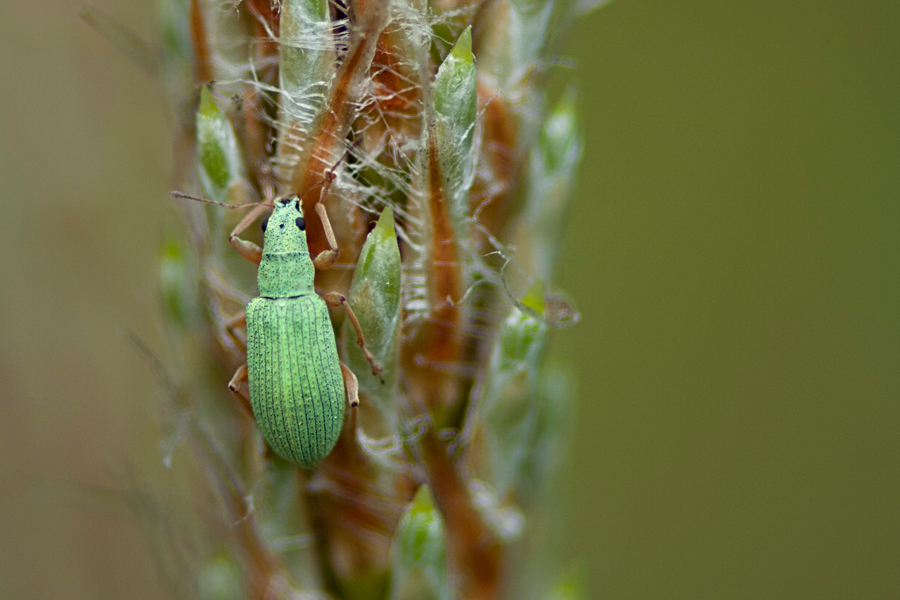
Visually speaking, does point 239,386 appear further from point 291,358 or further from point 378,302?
point 378,302

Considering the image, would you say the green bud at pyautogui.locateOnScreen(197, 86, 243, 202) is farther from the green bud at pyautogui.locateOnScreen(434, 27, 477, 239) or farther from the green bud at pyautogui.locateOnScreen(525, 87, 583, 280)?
the green bud at pyautogui.locateOnScreen(525, 87, 583, 280)

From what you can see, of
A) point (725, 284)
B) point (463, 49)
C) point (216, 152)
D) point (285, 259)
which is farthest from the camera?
point (725, 284)

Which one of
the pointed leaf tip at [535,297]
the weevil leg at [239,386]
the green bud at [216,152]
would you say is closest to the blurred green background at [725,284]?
the weevil leg at [239,386]

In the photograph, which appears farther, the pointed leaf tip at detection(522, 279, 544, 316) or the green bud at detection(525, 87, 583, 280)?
the green bud at detection(525, 87, 583, 280)

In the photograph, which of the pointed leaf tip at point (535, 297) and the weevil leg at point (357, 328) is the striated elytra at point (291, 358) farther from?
the pointed leaf tip at point (535, 297)

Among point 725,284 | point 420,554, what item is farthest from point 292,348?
point 725,284

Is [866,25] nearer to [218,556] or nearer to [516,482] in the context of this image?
[516,482]

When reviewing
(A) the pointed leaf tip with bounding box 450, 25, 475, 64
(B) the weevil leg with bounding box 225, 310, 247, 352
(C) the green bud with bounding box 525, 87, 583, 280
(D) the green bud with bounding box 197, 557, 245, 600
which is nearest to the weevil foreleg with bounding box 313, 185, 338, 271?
(B) the weevil leg with bounding box 225, 310, 247, 352
